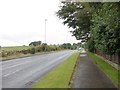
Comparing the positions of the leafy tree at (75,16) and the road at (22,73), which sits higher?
the leafy tree at (75,16)

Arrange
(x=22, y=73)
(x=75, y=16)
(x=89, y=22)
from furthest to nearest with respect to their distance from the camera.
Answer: (x=75, y=16) < (x=89, y=22) < (x=22, y=73)

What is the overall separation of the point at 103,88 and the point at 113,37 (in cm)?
698

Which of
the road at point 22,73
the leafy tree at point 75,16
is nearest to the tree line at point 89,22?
the leafy tree at point 75,16

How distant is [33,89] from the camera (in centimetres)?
1434

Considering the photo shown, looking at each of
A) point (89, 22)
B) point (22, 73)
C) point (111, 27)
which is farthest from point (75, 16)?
point (111, 27)

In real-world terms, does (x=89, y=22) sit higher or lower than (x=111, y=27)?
higher

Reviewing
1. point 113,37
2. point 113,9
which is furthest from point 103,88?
point 113,37

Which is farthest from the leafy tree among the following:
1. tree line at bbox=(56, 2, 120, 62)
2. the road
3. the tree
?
the tree

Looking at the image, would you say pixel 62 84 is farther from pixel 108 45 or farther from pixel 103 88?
pixel 108 45

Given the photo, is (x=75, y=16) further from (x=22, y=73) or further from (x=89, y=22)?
(x=22, y=73)

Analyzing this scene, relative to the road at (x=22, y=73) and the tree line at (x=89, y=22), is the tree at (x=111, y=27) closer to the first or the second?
the tree line at (x=89, y=22)

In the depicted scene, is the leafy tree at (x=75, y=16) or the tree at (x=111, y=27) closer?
the tree at (x=111, y=27)

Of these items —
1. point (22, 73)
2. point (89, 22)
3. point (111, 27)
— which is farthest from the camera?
point (89, 22)

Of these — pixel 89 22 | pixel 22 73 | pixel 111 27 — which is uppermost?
pixel 89 22
